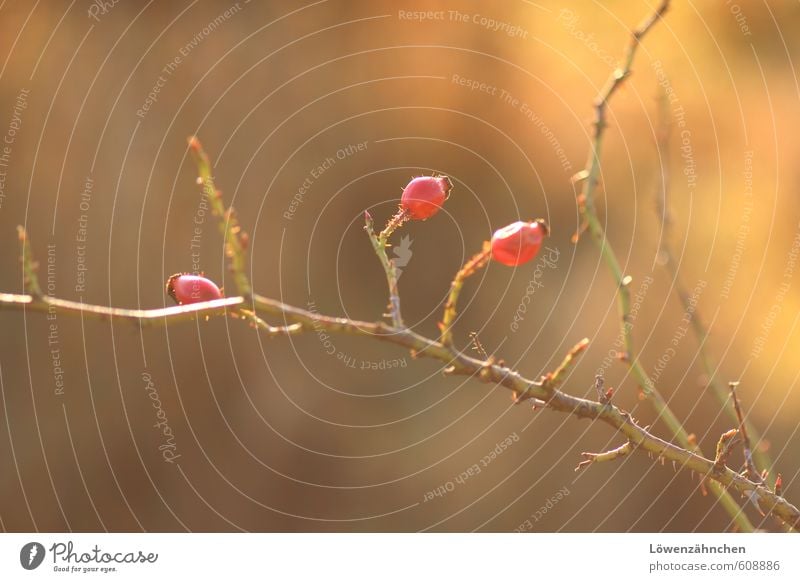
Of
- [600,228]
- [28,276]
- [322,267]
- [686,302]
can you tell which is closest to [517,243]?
[600,228]

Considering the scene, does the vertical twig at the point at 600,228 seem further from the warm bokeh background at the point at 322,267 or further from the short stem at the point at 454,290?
the warm bokeh background at the point at 322,267

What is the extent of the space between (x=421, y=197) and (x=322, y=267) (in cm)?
123

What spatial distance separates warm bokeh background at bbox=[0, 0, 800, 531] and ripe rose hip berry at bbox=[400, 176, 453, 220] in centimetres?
108

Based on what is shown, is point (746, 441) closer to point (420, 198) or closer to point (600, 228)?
point (600, 228)

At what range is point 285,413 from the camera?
5.90 feet

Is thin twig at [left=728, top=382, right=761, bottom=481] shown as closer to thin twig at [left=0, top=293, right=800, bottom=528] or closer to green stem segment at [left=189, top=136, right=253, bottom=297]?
thin twig at [left=0, top=293, right=800, bottom=528]

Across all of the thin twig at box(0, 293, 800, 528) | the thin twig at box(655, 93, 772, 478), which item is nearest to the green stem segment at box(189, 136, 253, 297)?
the thin twig at box(0, 293, 800, 528)

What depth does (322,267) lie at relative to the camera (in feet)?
6.14

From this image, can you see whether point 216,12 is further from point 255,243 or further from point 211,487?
point 211,487

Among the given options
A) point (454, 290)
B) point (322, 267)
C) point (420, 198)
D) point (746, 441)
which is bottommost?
point (746, 441)

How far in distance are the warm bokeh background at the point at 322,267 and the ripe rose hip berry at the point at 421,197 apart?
1.08 meters

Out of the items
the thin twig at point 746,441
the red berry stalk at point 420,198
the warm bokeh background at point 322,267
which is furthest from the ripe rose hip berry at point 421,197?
A: the warm bokeh background at point 322,267

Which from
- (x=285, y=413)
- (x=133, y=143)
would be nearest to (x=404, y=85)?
(x=133, y=143)

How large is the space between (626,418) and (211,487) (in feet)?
4.78
